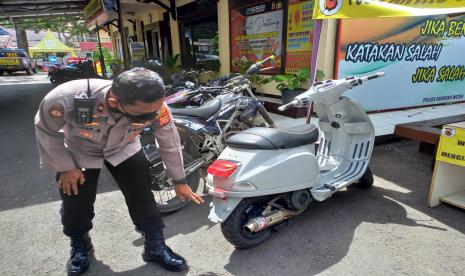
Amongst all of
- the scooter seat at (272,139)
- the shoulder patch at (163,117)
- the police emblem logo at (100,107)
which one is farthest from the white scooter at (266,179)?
the police emblem logo at (100,107)

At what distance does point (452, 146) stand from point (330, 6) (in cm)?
175

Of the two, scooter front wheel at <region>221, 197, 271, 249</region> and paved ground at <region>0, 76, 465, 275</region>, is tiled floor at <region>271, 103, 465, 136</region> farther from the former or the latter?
scooter front wheel at <region>221, 197, 271, 249</region>

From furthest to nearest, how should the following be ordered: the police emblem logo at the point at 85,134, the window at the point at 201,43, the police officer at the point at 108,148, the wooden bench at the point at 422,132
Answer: the window at the point at 201,43
the wooden bench at the point at 422,132
the police emblem logo at the point at 85,134
the police officer at the point at 108,148

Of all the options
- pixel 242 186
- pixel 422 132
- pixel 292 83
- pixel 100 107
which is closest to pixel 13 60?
pixel 292 83

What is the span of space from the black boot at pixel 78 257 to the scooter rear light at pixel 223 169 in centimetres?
103

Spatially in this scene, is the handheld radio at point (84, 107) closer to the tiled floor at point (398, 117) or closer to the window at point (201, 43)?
the tiled floor at point (398, 117)

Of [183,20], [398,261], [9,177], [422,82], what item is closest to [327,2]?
[398,261]

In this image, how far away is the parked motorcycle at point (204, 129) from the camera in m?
3.08

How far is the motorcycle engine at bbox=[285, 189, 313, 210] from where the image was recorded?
261 cm

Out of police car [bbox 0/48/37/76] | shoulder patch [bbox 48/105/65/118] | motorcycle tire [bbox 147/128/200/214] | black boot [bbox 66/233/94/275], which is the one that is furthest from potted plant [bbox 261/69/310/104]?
police car [bbox 0/48/37/76]

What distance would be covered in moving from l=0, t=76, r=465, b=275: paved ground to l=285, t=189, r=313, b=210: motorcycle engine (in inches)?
9.6

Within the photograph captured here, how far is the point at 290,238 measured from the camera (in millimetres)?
2639

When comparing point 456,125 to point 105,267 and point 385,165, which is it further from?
point 105,267

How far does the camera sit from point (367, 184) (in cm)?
346
